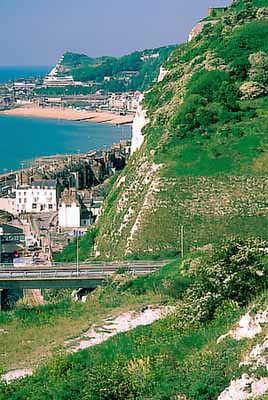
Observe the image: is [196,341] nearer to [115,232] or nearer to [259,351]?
[259,351]

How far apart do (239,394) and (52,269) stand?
19981 mm

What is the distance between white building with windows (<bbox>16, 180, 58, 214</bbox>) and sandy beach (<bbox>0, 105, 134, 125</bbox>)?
83.1 meters

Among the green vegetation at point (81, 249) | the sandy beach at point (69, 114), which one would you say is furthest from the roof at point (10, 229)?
the sandy beach at point (69, 114)

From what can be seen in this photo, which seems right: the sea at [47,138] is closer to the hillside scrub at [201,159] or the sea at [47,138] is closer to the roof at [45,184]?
the roof at [45,184]

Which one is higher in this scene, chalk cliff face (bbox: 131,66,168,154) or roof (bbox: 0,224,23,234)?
chalk cliff face (bbox: 131,66,168,154)

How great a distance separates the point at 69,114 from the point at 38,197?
332 feet

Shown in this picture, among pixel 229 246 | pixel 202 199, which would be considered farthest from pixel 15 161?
pixel 229 246

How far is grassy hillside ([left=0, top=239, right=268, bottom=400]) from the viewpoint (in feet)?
43.8

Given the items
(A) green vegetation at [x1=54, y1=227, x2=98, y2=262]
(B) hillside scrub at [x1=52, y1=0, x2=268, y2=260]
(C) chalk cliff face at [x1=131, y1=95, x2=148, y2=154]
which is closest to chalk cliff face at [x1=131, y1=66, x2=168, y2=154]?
(C) chalk cliff face at [x1=131, y1=95, x2=148, y2=154]

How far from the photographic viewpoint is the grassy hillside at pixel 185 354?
525 inches

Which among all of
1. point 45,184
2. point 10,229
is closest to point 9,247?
point 10,229

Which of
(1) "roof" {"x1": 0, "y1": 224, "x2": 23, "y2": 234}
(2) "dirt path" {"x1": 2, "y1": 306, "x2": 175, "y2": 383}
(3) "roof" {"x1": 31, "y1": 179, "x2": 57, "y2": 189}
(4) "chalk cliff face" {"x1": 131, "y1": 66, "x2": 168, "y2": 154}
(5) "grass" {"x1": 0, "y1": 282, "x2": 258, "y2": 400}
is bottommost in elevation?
(1) "roof" {"x1": 0, "y1": 224, "x2": 23, "y2": 234}

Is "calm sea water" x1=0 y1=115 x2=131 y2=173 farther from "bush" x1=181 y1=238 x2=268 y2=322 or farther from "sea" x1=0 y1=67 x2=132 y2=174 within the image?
"bush" x1=181 y1=238 x2=268 y2=322

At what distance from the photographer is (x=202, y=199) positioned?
34.4 meters
